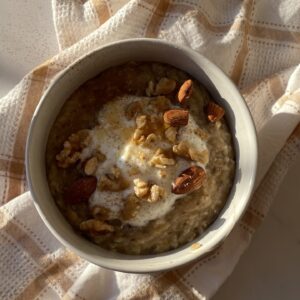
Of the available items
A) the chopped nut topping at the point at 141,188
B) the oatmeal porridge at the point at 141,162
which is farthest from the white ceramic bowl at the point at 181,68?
the chopped nut topping at the point at 141,188

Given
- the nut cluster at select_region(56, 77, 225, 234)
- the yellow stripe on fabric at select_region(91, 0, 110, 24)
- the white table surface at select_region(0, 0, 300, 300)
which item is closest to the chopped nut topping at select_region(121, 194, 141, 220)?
the nut cluster at select_region(56, 77, 225, 234)

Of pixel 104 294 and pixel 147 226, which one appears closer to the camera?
pixel 147 226

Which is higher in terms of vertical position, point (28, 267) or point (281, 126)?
point (281, 126)

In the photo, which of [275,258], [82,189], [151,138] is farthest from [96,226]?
[275,258]

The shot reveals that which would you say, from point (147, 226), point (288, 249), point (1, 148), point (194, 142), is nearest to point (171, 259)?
point (147, 226)

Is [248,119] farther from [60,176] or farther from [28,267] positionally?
[28,267]

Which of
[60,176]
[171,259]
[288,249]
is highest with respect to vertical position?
[60,176]

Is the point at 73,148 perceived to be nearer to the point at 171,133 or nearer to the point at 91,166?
the point at 91,166
